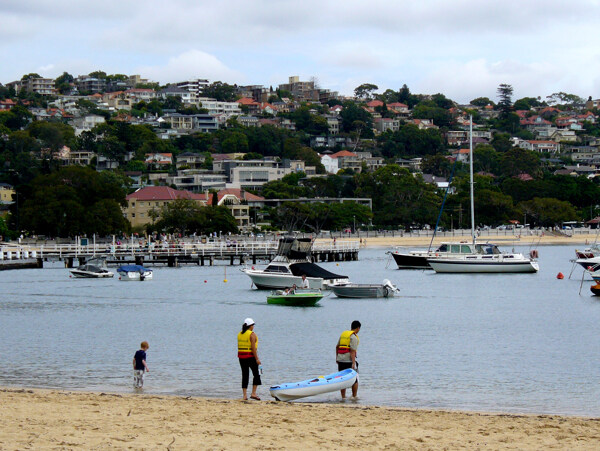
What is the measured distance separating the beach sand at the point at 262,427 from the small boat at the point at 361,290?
30.9 meters

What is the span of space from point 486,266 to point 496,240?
6101 cm

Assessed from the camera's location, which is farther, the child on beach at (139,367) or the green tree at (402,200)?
the green tree at (402,200)

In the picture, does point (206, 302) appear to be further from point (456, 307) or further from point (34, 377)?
point (34, 377)

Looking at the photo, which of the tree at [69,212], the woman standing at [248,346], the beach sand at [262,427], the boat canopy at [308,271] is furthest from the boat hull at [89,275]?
the woman standing at [248,346]

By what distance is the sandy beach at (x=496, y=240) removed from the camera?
131 metres

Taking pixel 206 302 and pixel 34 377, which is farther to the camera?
pixel 206 302

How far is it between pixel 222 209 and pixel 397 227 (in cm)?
3068

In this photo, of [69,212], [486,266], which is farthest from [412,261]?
[69,212]

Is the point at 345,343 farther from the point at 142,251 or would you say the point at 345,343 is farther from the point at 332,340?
the point at 142,251

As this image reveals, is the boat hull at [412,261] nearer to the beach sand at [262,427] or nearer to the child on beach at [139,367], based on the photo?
the child on beach at [139,367]

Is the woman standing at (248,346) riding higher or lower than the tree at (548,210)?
lower

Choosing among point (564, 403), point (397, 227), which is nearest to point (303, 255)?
point (564, 403)

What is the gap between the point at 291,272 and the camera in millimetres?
57469

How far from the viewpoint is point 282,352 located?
35.1m
